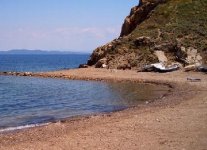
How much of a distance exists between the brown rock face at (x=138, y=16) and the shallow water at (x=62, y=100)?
32184 mm

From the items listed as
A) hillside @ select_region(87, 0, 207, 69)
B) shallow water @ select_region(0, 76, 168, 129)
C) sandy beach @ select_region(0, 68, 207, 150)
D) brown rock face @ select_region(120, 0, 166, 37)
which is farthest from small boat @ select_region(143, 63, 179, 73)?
sandy beach @ select_region(0, 68, 207, 150)

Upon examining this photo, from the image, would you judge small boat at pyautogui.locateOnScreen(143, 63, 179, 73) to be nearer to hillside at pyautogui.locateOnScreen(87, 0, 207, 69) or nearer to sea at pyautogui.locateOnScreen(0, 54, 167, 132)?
hillside at pyautogui.locateOnScreen(87, 0, 207, 69)

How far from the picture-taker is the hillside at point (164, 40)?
5656 cm

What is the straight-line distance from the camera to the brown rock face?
73688 mm

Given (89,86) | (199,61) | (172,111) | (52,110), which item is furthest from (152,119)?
(199,61)

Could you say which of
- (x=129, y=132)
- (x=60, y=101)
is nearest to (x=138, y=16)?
(x=60, y=101)

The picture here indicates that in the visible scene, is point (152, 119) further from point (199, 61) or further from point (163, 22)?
point (163, 22)

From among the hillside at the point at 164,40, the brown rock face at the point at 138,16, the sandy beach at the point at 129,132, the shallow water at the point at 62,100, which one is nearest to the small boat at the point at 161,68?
the hillside at the point at 164,40

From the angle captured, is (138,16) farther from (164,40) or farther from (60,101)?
(60,101)

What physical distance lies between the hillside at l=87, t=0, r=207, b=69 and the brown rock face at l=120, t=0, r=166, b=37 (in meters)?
0.20

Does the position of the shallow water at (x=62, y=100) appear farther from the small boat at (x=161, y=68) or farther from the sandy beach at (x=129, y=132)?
the small boat at (x=161, y=68)

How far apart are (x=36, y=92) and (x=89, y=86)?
628 centimetres

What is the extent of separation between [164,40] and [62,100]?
31.8 meters

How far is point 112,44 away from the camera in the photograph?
2530 inches
